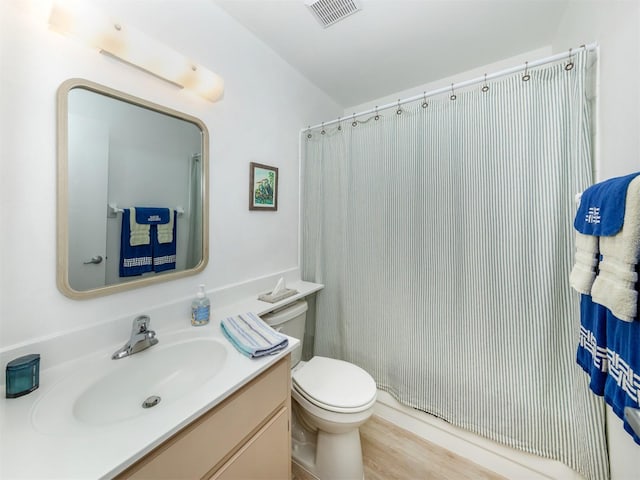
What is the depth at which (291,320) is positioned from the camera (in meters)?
1.52

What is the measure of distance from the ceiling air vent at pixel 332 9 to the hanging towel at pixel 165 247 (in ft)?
4.14

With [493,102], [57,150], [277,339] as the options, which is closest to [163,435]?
[277,339]

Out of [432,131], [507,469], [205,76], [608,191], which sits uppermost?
[205,76]

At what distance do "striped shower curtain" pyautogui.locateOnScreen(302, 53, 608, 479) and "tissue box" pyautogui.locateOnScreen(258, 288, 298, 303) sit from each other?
0.36 metres

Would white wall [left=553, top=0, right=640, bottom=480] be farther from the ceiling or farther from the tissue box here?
the tissue box

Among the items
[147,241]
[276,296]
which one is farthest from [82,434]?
[276,296]

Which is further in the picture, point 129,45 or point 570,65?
point 570,65

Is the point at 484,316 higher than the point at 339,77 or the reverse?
the reverse

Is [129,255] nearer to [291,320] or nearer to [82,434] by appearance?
[82,434]

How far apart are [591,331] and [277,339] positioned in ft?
3.61

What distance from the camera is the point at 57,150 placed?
0.81m

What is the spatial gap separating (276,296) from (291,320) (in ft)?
0.62

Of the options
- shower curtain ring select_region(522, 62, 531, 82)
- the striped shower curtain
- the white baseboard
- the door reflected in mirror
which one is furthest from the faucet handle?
shower curtain ring select_region(522, 62, 531, 82)

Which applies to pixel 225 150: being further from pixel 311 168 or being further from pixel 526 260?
pixel 526 260
